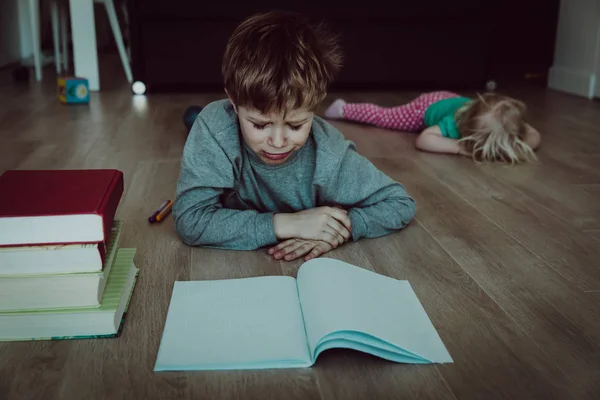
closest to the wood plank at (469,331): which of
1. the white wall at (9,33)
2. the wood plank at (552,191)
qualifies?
the wood plank at (552,191)

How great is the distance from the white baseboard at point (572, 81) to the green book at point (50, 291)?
274 centimetres

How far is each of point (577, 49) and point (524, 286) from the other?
2.44 metres

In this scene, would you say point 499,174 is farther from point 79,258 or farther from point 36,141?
point 36,141

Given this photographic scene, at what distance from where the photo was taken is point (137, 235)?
121 centimetres

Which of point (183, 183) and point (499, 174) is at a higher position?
point (183, 183)

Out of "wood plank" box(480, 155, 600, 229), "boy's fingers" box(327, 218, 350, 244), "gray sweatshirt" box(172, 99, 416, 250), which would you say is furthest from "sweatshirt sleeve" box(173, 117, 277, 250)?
"wood plank" box(480, 155, 600, 229)

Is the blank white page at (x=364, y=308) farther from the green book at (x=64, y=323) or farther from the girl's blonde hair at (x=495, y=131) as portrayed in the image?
the girl's blonde hair at (x=495, y=131)

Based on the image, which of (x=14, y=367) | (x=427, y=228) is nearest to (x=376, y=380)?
(x=14, y=367)

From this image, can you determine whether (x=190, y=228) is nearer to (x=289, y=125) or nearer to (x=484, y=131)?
(x=289, y=125)

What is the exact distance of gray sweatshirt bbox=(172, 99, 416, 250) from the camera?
3.60ft

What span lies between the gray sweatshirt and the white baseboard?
2125 millimetres

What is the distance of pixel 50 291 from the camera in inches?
31.4

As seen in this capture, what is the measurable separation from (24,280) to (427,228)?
0.77 meters

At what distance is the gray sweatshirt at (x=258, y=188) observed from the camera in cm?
110
